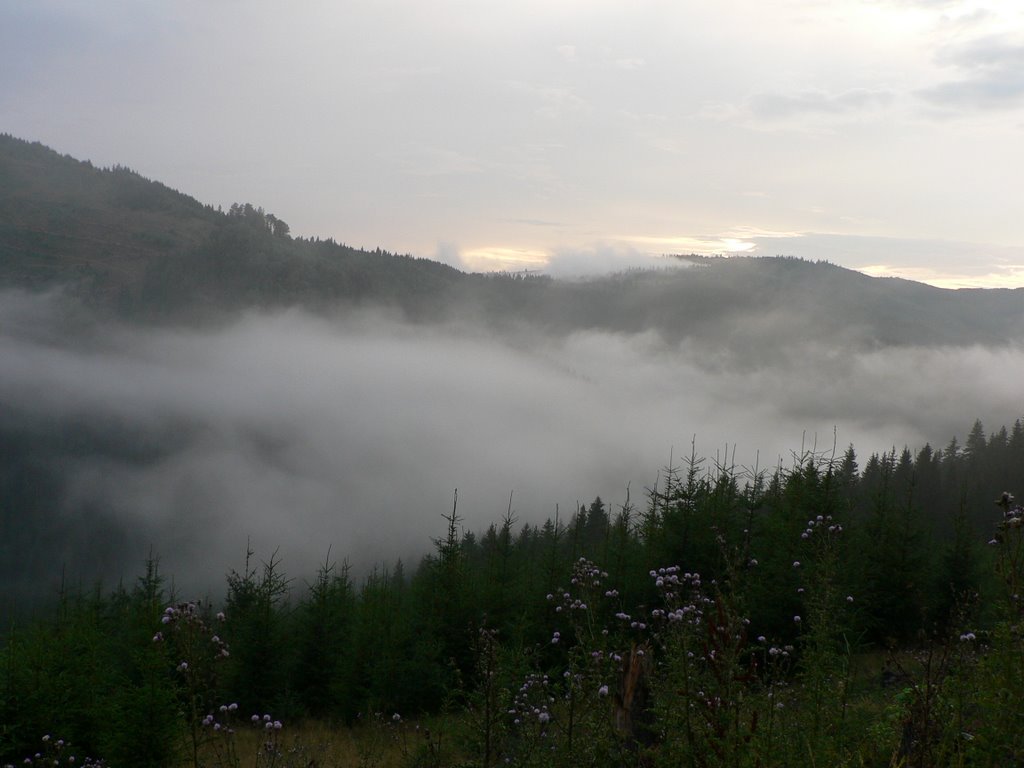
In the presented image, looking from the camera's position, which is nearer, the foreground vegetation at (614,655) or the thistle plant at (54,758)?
the foreground vegetation at (614,655)

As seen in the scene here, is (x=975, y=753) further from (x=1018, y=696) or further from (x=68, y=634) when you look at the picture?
(x=68, y=634)

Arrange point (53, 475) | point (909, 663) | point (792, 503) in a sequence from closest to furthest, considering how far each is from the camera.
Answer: point (909, 663)
point (792, 503)
point (53, 475)

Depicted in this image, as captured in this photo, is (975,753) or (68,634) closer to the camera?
(975,753)

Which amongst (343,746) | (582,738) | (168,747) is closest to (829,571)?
(582,738)

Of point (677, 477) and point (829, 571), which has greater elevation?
point (829, 571)

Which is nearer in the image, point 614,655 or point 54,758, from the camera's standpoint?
point 54,758

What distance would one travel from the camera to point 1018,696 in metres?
3.77

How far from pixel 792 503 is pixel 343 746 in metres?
12.4

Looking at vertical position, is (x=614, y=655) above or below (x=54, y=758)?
above

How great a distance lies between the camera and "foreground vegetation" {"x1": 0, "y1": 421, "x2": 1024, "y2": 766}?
4328mm

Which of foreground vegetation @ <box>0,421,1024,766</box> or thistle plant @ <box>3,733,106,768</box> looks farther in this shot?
thistle plant @ <box>3,733,106,768</box>

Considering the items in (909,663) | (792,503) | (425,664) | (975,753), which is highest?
(975,753)

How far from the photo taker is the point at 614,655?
18.5 ft

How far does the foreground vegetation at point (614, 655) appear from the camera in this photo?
14.2 ft
